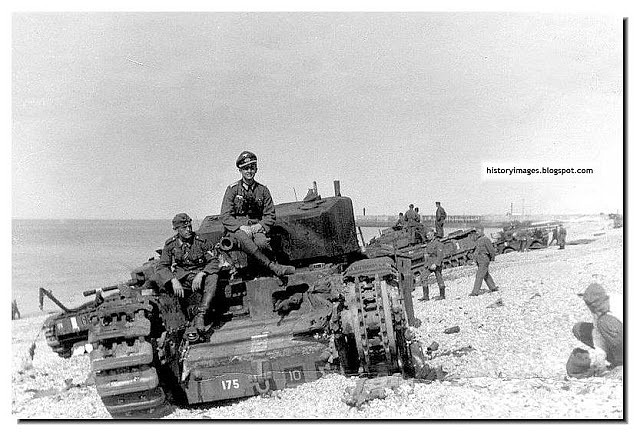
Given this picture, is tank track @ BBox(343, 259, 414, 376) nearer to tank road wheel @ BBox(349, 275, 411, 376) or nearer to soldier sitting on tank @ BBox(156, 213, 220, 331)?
tank road wheel @ BBox(349, 275, 411, 376)

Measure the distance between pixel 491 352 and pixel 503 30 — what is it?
14.9 feet

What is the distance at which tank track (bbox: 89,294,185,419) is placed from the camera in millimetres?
5582

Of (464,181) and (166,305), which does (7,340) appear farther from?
(464,181)

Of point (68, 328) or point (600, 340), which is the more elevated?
point (68, 328)

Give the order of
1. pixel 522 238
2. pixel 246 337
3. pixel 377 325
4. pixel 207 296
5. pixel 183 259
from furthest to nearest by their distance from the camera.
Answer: pixel 522 238
pixel 183 259
pixel 207 296
pixel 246 337
pixel 377 325

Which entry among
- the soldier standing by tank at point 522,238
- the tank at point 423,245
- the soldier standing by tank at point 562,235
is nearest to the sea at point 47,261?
the tank at point 423,245

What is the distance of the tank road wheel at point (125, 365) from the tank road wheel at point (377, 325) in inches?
79.7

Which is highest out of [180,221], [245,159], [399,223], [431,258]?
[245,159]

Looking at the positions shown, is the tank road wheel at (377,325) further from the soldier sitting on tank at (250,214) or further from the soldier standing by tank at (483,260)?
the soldier standing by tank at (483,260)

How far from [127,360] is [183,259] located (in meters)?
1.88

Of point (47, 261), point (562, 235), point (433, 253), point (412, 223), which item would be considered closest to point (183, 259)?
point (47, 261)

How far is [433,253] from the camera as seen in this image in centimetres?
1557

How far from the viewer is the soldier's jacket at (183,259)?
7.13 metres

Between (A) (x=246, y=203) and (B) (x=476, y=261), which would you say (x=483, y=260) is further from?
(A) (x=246, y=203)
